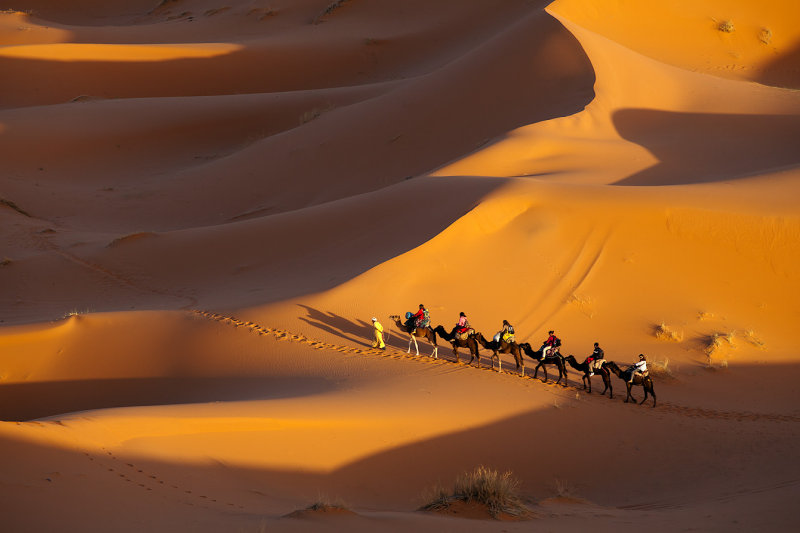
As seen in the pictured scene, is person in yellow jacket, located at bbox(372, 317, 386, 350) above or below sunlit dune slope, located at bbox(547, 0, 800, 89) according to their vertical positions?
below

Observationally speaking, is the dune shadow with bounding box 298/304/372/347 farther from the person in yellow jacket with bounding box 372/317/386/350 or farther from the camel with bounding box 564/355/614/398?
the camel with bounding box 564/355/614/398

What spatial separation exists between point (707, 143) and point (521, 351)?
1278 cm

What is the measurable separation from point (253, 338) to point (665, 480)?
8623mm

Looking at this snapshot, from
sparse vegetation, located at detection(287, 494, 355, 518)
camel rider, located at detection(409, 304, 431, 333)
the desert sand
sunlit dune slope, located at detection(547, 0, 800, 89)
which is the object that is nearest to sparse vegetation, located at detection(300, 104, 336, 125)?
the desert sand

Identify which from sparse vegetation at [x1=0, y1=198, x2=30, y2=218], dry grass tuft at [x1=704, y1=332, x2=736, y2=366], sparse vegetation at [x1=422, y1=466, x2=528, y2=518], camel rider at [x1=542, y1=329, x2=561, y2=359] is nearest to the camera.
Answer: sparse vegetation at [x1=422, y1=466, x2=528, y2=518]

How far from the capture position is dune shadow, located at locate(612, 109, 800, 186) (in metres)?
24.3

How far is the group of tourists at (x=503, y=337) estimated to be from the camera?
15.4 m

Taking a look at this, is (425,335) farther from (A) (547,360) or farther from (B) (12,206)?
(B) (12,206)

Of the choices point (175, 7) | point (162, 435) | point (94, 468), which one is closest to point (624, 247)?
point (162, 435)

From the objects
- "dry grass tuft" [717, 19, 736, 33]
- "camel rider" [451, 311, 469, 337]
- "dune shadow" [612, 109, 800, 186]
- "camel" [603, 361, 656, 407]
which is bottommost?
"camel" [603, 361, 656, 407]

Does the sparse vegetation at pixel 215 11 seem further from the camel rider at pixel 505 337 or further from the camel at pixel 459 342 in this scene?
the camel rider at pixel 505 337

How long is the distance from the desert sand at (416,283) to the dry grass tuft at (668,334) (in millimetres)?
68

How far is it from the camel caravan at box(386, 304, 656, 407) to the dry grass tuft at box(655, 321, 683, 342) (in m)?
1.88

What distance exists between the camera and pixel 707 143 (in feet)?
86.2
